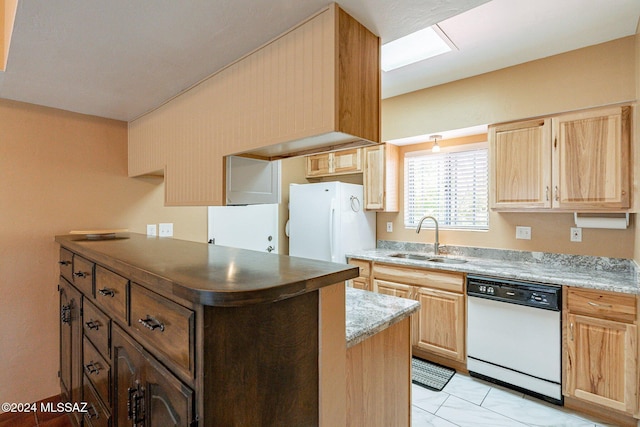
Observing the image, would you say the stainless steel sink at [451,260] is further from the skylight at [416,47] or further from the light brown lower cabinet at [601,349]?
the skylight at [416,47]

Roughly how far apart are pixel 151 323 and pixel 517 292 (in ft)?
7.78

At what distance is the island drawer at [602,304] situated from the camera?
1.93 m

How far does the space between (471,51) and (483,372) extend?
2.52 meters

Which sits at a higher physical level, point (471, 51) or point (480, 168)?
point (471, 51)

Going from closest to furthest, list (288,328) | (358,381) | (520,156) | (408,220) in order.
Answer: (288,328) < (358,381) < (520,156) < (408,220)

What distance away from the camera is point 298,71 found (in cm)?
114

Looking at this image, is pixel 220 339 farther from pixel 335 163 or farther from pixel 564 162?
pixel 335 163

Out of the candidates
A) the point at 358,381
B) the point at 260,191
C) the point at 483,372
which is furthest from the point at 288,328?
the point at 483,372

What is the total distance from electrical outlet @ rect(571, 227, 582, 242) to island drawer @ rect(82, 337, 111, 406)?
3.29 metres

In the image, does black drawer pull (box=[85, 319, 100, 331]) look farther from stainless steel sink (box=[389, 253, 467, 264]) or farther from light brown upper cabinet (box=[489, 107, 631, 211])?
light brown upper cabinet (box=[489, 107, 631, 211])

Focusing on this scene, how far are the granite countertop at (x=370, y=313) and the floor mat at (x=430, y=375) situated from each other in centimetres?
128

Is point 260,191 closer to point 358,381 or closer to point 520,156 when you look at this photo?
point 358,381

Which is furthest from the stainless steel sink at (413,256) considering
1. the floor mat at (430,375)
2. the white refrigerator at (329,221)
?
the floor mat at (430,375)

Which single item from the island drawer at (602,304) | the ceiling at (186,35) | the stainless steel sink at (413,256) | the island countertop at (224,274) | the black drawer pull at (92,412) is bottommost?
the black drawer pull at (92,412)
